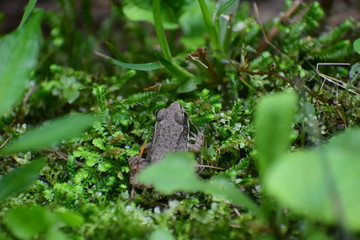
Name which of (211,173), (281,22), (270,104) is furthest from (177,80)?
(270,104)

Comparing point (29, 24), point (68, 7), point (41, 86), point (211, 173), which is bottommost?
point (211, 173)

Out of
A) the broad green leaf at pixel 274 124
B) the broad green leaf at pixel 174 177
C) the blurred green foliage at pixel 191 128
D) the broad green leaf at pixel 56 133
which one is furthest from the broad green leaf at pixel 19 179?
the broad green leaf at pixel 274 124

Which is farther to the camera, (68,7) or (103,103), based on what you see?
(68,7)

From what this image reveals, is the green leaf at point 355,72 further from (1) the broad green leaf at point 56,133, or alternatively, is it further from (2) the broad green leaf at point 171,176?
(1) the broad green leaf at point 56,133

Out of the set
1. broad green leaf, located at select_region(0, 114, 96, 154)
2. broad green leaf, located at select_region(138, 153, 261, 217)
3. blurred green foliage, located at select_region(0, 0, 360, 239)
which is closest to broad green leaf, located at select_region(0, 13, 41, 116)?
blurred green foliage, located at select_region(0, 0, 360, 239)

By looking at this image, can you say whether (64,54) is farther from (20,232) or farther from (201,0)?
(20,232)

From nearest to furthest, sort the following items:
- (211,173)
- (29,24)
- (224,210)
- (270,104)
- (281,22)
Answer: (270,104) → (29,24) → (224,210) → (211,173) → (281,22)
